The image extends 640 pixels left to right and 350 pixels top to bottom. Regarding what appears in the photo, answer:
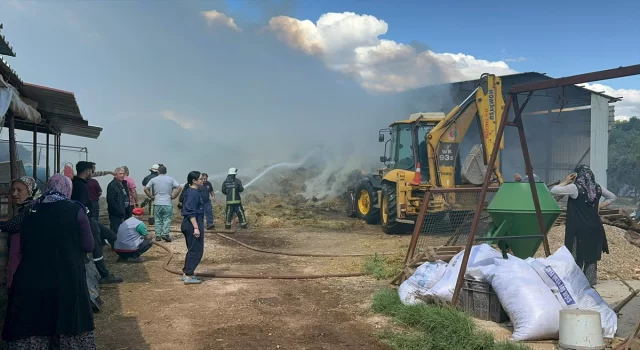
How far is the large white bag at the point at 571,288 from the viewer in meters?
4.31

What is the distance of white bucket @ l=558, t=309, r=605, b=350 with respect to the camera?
3.48m

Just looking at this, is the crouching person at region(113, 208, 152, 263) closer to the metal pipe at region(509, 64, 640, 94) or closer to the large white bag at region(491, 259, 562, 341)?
the large white bag at region(491, 259, 562, 341)

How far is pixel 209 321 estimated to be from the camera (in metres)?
5.02

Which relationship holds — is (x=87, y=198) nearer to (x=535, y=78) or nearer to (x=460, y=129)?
(x=460, y=129)

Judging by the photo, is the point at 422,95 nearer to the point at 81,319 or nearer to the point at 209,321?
the point at 209,321

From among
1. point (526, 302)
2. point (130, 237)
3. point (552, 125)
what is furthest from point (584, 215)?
point (552, 125)

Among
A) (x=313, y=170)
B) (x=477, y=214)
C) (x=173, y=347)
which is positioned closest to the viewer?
(x=173, y=347)

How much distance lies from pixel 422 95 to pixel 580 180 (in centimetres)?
1327

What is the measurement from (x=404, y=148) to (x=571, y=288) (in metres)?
7.66

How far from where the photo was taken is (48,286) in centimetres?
311

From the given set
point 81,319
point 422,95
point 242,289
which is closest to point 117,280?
point 242,289

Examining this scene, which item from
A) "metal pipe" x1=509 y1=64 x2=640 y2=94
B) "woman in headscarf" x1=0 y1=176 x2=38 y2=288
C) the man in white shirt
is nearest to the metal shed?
the man in white shirt

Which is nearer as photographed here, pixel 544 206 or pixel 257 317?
pixel 257 317

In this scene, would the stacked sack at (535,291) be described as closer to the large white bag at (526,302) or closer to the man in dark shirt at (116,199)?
the large white bag at (526,302)
